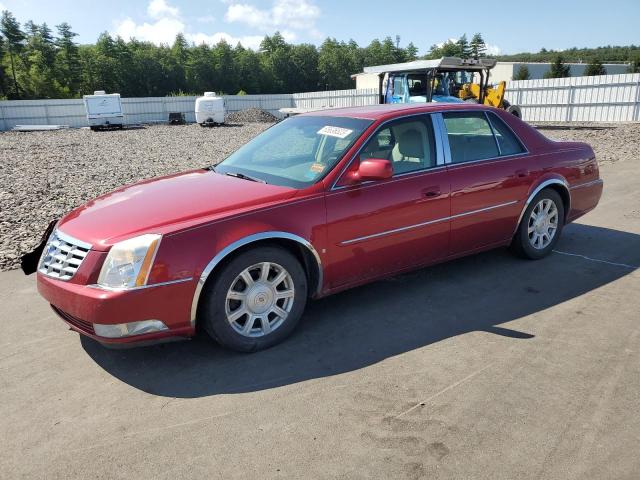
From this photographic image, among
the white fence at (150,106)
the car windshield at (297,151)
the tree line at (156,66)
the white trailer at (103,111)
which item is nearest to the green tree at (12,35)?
the tree line at (156,66)

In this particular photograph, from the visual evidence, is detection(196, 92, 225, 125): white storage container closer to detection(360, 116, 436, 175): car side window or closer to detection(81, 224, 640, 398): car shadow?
detection(81, 224, 640, 398): car shadow

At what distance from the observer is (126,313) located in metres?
3.15

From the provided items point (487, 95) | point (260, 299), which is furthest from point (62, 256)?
point (487, 95)

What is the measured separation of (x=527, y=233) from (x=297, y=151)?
2.52 m

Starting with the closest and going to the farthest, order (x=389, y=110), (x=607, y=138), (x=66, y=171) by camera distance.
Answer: (x=389, y=110)
(x=66, y=171)
(x=607, y=138)

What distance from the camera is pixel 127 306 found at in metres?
3.13

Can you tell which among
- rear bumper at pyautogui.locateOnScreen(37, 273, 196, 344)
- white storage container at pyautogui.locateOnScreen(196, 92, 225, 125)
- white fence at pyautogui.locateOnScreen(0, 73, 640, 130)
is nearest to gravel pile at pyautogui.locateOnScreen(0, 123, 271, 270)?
rear bumper at pyautogui.locateOnScreen(37, 273, 196, 344)

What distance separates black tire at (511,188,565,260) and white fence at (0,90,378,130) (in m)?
28.2

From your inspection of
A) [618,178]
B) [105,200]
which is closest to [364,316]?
[105,200]

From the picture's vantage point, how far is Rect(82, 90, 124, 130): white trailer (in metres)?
30.1

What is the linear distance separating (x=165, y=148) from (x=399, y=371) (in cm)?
1698

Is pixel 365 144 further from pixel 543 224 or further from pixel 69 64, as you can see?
pixel 69 64

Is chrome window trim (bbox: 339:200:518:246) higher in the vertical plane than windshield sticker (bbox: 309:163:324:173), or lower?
lower

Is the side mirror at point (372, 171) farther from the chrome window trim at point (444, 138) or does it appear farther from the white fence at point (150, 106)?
the white fence at point (150, 106)
